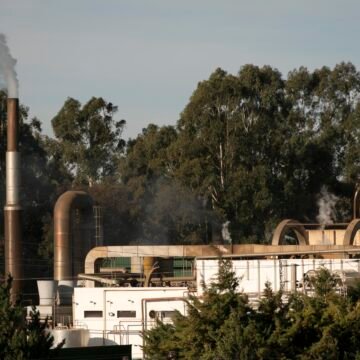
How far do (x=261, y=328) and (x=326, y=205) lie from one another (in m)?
44.7

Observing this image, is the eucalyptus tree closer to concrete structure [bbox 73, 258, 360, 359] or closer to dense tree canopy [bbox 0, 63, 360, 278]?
dense tree canopy [bbox 0, 63, 360, 278]

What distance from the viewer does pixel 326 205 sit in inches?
2943

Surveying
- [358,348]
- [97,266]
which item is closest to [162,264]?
[97,266]

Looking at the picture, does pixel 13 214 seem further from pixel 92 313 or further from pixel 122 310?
pixel 122 310

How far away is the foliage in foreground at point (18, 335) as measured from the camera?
31.2 metres

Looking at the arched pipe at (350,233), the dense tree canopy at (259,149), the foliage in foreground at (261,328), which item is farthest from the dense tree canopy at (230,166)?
the foliage in foreground at (261,328)

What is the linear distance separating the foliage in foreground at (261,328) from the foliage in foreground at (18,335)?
300 cm

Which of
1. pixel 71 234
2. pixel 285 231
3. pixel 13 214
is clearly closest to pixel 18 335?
pixel 285 231

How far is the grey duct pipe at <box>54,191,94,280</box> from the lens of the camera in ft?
170

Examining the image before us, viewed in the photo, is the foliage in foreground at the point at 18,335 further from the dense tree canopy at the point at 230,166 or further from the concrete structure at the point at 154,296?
the dense tree canopy at the point at 230,166

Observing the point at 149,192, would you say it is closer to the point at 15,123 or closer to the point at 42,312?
the point at 15,123

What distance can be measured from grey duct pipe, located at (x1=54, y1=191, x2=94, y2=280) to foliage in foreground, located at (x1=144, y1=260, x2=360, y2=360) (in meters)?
20.0

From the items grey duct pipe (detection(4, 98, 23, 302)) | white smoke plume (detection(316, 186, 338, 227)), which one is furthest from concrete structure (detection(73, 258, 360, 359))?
white smoke plume (detection(316, 186, 338, 227))

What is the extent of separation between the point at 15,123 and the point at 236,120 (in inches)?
975
